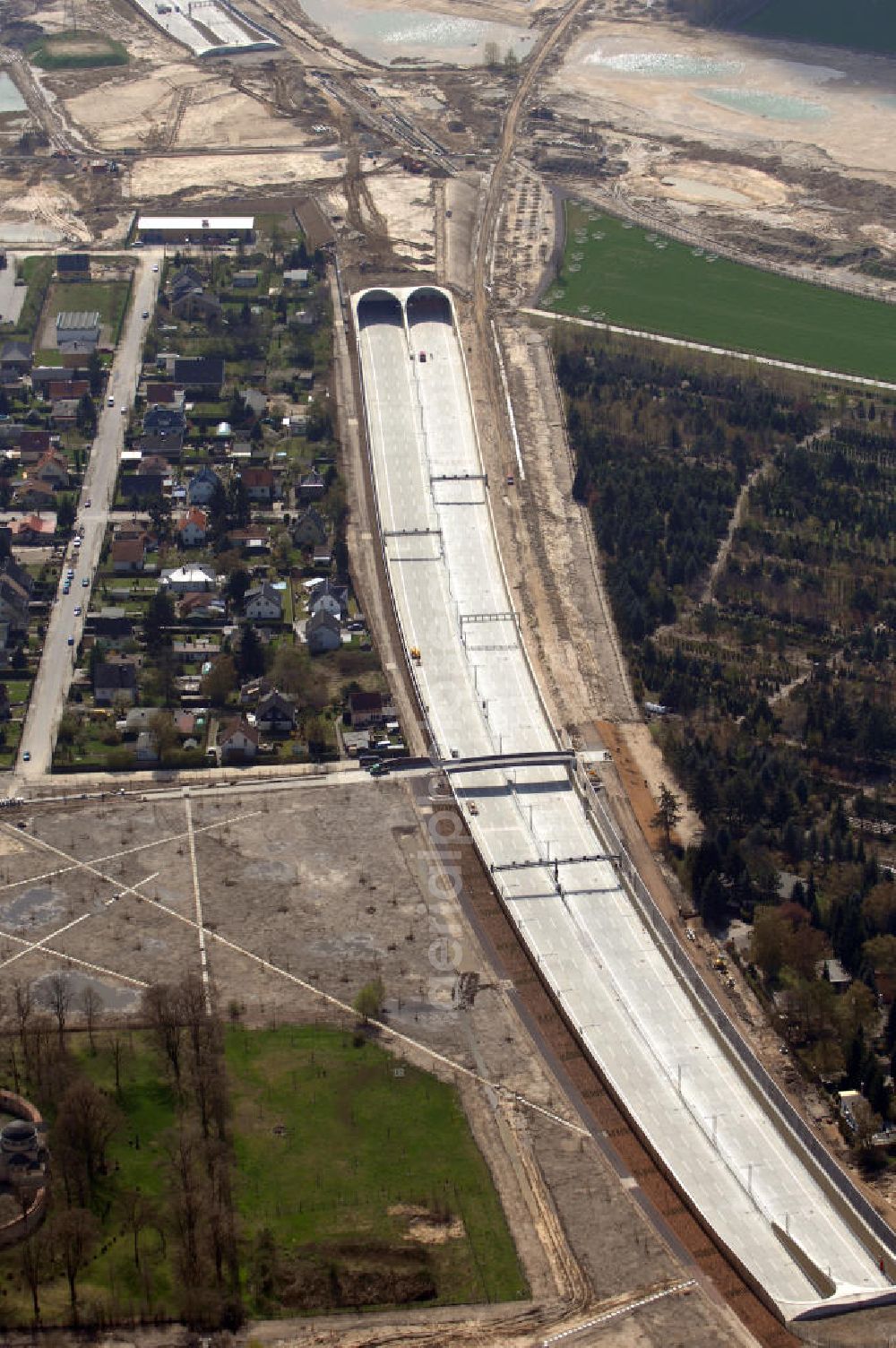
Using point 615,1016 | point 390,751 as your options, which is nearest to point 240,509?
point 390,751

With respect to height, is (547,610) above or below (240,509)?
below

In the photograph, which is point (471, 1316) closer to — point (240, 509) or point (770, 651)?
point (770, 651)

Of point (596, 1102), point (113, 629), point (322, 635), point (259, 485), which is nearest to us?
point (596, 1102)

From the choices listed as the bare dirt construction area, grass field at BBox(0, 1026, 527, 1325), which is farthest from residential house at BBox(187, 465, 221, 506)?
grass field at BBox(0, 1026, 527, 1325)

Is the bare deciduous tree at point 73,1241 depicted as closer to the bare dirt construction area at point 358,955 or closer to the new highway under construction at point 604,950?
the bare dirt construction area at point 358,955

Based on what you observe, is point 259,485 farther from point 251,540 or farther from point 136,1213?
point 136,1213

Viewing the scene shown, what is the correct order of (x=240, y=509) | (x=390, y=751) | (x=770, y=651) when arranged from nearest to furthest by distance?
(x=390, y=751) → (x=770, y=651) → (x=240, y=509)

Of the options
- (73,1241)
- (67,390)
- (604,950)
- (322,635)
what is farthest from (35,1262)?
(67,390)

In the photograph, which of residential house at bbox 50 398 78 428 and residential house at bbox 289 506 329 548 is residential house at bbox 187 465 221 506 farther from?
residential house at bbox 50 398 78 428
